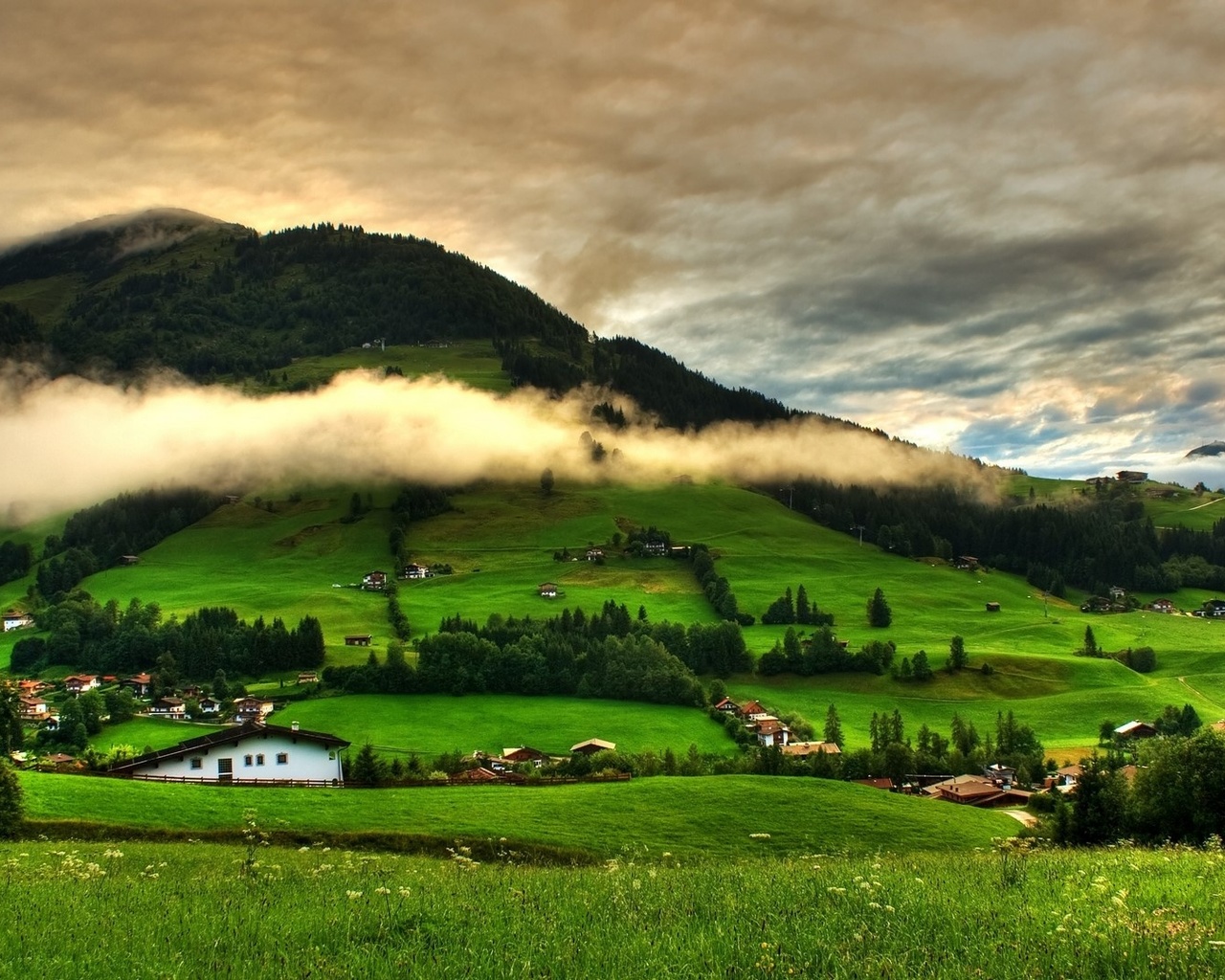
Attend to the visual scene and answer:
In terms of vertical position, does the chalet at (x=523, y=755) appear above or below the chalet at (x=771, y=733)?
above

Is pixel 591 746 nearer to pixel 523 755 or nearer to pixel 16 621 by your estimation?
pixel 523 755

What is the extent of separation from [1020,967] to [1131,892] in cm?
663

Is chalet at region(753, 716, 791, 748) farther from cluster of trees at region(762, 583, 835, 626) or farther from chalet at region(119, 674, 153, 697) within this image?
chalet at region(119, 674, 153, 697)

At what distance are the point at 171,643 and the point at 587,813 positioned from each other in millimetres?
134712

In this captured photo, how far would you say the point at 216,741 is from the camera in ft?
225

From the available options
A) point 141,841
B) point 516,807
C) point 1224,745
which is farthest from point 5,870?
point 1224,745

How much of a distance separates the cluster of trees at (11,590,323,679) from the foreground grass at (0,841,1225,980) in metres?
142

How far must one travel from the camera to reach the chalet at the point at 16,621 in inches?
7569

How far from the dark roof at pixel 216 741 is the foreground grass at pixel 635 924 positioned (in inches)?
2118

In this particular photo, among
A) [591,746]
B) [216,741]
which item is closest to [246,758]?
[216,741]

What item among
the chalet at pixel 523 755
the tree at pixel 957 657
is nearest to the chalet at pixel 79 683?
the chalet at pixel 523 755

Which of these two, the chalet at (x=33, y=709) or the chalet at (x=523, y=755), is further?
the chalet at (x=33, y=709)

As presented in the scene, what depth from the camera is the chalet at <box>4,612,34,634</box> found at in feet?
631

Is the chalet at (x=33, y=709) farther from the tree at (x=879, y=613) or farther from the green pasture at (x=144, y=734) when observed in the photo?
the tree at (x=879, y=613)
